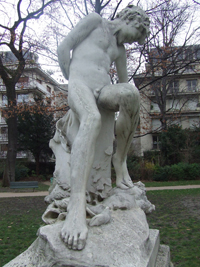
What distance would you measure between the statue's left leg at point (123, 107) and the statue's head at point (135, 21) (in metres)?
0.67

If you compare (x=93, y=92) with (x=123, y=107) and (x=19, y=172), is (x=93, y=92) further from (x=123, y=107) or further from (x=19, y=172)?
(x=19, y=172)

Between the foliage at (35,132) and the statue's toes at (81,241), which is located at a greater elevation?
the foliage at (35,132)

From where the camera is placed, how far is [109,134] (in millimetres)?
2676

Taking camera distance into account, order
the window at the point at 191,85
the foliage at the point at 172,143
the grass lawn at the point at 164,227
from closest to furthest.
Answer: the grass lawn at the point at 164,227, the foliage at the point at 172,143, the window at the point at 191,85

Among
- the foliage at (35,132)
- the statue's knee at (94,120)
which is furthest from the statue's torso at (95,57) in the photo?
the foliage at (35,132)

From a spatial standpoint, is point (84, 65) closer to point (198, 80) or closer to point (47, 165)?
point (47, 165)

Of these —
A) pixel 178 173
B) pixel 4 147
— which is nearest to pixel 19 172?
pixel 178 173

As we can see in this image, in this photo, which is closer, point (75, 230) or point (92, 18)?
point (75, 230)

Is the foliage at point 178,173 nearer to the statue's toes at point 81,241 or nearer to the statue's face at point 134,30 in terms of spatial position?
the statue's face at point 134,30

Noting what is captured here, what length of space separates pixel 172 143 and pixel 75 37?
20336 mm

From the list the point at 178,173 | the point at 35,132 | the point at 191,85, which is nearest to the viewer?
the point at 178,173

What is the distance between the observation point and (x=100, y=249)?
1.64 m

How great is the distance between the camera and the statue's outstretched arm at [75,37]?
257 cm

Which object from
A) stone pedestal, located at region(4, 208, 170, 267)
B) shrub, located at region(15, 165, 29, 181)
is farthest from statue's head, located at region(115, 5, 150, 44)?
shrub, located at region(15, 165, 29, 181)
